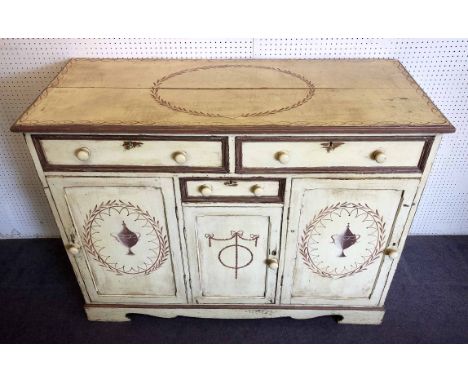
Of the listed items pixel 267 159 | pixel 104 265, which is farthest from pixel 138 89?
pixel 104 265

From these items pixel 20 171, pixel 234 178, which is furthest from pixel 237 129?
pixel 20 171

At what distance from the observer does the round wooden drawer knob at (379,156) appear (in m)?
1.61

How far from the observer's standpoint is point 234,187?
5.73ft

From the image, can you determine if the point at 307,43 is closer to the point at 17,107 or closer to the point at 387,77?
the point at 387,77

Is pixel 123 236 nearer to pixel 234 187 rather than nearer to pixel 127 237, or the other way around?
pixel 127 237

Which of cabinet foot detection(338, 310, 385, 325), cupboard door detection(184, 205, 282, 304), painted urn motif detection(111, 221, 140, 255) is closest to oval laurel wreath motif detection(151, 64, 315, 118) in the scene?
cupboard door detection(184, 205, 282, 304)

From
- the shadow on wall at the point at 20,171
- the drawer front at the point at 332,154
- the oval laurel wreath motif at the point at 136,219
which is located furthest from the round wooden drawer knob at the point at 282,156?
the shadow on wall at the point at 20,171

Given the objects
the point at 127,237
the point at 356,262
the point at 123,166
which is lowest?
the point at 356,262

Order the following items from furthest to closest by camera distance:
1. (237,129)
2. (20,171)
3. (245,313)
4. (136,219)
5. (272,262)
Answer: (20,171) → (245,313) → (272,262) → (136,219) → (237,129)

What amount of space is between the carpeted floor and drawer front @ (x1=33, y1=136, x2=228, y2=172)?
102 centimetres

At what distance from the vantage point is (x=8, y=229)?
2812 millimetres

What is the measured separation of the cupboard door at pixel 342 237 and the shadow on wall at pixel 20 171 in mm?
1530

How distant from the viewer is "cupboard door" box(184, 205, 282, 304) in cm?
183

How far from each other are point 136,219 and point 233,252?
0.49 metres
